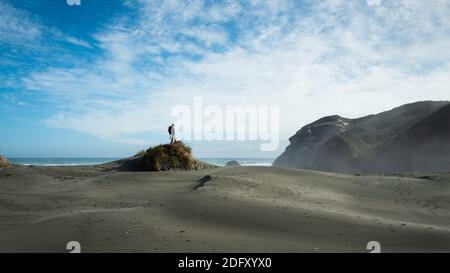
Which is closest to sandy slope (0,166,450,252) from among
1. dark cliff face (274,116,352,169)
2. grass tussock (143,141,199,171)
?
grass tussock (143,141,199,171)

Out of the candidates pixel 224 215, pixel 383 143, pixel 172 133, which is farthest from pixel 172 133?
pixel 383 143

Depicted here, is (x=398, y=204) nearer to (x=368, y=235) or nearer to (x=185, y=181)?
(x=368, y=235)

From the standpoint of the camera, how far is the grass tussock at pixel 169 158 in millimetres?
15573

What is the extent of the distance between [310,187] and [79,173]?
28.7 feet

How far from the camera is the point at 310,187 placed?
10.9m

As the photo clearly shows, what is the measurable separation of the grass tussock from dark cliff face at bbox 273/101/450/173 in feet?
70.2

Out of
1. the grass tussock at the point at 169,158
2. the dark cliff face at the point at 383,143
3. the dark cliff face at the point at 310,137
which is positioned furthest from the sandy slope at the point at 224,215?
the dark cliff face at the point at 310,137

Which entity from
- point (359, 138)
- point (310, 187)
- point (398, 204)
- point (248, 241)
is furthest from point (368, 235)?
point (359, 138)

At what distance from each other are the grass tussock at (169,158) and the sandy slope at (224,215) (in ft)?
12.2

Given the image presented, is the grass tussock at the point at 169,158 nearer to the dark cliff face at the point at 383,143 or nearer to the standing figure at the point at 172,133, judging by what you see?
the standing figure at the point at 172,133

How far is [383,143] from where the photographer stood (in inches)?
1483

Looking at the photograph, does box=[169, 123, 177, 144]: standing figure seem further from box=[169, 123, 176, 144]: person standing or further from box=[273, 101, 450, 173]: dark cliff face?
box=[273, 101, 450, 173]: dark cliff face

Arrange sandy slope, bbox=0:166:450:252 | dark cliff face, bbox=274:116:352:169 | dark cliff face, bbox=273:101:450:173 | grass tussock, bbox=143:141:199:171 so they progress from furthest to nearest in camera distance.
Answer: dark cliff face, bbox=274:116:352:169
dark cliff face, bbox=273:101:450:173
grass tussock, bbox=143:141:199:171
sandy slope, bbox=0:166:450:252

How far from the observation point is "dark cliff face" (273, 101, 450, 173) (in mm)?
30734
